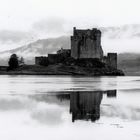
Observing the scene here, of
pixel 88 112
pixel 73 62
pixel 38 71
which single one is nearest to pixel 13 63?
pixel 38 71

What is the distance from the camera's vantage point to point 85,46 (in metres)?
177

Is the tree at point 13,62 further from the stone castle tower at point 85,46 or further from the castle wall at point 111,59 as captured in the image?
the castle wall at point 111,59

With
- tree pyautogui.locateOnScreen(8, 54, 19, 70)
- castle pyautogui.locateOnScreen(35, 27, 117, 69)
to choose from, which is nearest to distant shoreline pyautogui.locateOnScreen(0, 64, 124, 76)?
tree pyautogui.locateOnScreen(8, 54, 19, 70)

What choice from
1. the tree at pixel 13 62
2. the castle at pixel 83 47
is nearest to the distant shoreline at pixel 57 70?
the tree at pixel 13 62

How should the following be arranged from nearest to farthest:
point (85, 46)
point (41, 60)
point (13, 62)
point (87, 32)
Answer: point (13, 62), point (85, 46), point (87, 32), point (41, 60)

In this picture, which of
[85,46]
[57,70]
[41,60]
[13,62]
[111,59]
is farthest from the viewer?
[111,59]

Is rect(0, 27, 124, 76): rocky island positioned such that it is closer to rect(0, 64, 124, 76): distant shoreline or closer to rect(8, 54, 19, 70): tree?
rect(0, 64, 124, 76): distant shoreline

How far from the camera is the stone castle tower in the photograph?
176m

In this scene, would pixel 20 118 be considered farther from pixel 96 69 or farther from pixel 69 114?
pixel 96 69

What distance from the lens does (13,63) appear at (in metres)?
170

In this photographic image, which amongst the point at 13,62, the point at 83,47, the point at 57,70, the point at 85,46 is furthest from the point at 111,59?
the point at 13,62

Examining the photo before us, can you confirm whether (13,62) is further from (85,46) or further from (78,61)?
(85,46)

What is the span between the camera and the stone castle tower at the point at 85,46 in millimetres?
176500

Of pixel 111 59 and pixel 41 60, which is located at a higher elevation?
pixel 111 59
